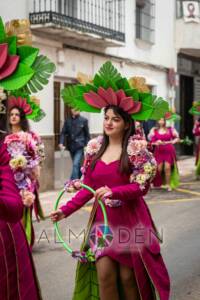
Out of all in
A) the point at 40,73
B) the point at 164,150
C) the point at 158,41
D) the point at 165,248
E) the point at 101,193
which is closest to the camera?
the point at 40,73

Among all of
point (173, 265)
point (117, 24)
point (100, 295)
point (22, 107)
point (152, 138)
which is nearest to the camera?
point (100, 295)

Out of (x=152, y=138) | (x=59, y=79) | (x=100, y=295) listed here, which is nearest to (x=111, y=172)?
(x=100, y=295)

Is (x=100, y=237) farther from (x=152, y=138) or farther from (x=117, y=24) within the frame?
(x=117, y=24)

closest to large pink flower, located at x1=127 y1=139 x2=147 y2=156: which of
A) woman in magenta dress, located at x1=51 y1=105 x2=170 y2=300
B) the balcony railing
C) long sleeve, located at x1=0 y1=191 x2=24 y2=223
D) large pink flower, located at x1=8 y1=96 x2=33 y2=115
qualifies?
woman in magenta dress, located at x1=51 y1=105 x2=170 y2=300

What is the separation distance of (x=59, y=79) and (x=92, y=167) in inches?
373

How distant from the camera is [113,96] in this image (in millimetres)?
4492

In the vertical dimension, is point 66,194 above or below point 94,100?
below

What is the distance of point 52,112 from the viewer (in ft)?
43.1

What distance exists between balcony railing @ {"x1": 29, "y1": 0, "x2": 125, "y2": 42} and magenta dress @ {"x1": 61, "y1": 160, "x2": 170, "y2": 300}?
849 cm

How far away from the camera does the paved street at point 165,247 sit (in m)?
5.55

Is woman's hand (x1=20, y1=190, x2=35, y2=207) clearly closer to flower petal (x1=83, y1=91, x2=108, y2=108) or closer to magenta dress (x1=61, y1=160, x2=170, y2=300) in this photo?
magenta dress (x1=61, y1=160, x2=170, y2=300)

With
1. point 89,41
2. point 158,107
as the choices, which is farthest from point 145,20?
point 158,107

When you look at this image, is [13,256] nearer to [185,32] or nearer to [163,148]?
[163,148]

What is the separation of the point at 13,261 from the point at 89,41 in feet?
38.5
